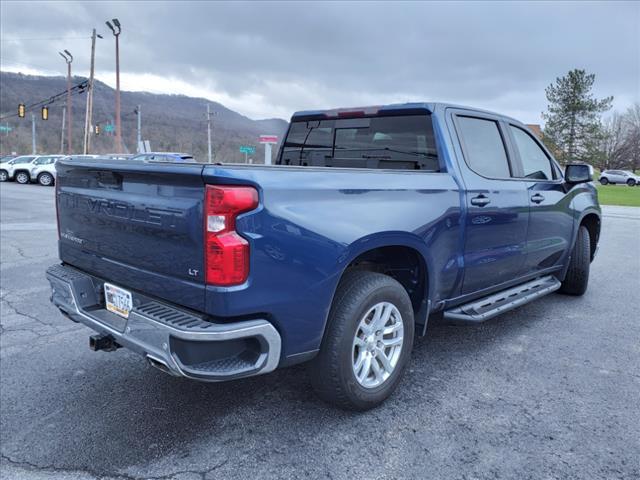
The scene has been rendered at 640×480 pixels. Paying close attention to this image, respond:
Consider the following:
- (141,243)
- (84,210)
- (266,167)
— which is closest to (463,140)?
(266,167)

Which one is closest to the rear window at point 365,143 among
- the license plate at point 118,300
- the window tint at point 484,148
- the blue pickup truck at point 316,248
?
the blue pickup truck at point 316,248

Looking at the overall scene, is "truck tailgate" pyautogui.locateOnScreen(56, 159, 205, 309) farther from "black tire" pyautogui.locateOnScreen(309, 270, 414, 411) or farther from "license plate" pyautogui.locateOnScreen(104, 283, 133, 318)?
"black tire" pyautogui.locateOnScreen(309, 270, 414, 411)

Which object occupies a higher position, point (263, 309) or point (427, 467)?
point (263, 309)

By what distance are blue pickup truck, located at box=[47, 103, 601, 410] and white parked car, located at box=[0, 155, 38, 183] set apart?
93.5ft

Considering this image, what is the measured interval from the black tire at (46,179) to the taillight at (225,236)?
28625 mm

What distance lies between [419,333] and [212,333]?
177 centimetres

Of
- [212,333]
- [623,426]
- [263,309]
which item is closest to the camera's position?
[212,333]

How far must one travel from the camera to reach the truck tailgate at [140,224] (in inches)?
91.9

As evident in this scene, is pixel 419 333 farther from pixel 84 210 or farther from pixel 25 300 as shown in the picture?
pixel 25 300

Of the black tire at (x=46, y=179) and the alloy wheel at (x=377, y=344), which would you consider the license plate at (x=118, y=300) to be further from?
the black tire at (x=46, y=179)

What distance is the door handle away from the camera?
3.59m

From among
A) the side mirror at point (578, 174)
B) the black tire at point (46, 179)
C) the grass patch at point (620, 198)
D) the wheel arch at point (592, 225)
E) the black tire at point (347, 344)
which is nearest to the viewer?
the black tire at point (347, 344)

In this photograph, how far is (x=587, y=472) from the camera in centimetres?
242

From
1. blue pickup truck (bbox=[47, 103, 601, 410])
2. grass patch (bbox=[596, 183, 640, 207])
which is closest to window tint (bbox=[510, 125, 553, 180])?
blue pickup truck (bbox=[47, 103, 601, 410])
